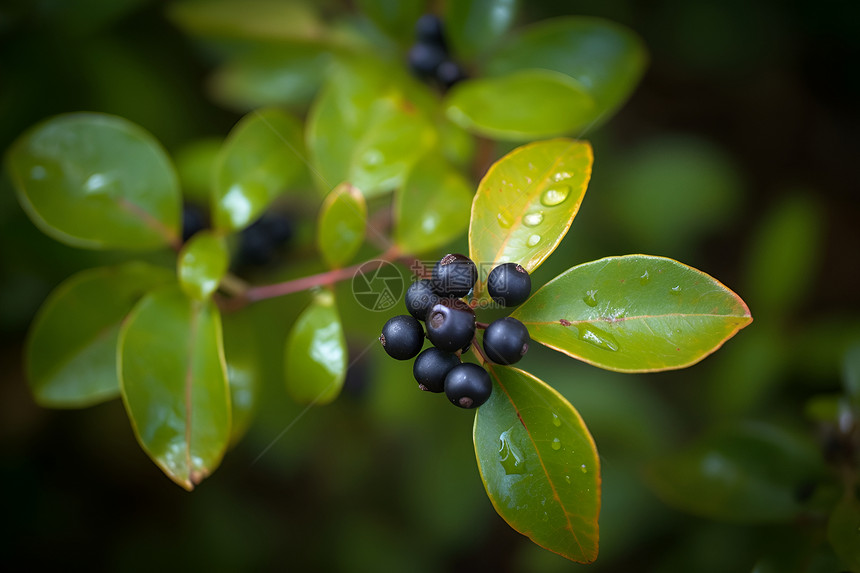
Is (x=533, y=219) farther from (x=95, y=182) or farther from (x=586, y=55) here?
(x=95, y=182)

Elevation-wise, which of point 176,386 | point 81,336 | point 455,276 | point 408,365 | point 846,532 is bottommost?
point 408,365

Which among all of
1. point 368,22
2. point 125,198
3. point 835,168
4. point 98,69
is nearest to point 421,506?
point 125,198

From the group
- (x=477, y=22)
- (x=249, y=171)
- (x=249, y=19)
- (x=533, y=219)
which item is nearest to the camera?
(x=533, y=219)

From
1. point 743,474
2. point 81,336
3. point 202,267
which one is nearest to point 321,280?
point 202,267

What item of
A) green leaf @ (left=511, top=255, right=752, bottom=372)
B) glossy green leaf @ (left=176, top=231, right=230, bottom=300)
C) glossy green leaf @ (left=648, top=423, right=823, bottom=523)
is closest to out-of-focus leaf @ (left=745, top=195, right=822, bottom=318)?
glossy green leaf @ (left=648, top=423, right=823, bottom=523)

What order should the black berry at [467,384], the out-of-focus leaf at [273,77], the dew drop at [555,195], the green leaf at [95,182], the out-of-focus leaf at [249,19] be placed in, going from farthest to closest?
1. the out-of-focus leaf at [273,77]
2. the out-of-focus leaf at [249,19]
3. the green leaf at [95,182]
4. the dew drop at [555,195]
5. the black berry at [467,384]

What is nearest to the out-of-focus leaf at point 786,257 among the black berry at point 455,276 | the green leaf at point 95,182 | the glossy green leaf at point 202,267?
the black berry at point 455,276

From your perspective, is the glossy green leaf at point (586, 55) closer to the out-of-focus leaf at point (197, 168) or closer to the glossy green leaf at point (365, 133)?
the glossy green leaf at point (365, 133)
